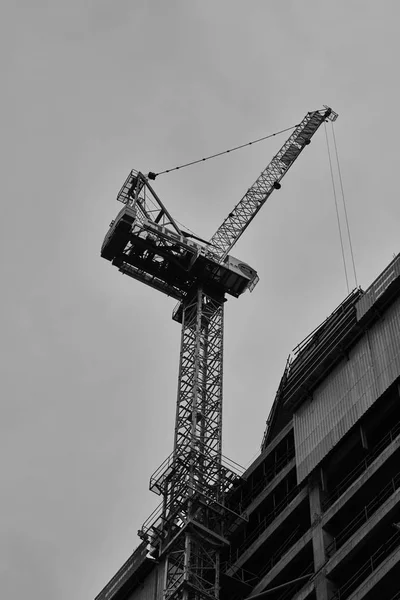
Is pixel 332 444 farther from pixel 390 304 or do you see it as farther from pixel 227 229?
pixel 227 229

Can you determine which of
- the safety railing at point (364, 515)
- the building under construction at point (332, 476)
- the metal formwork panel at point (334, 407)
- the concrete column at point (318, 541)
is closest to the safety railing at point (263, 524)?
the building under construction at point (332, 476)

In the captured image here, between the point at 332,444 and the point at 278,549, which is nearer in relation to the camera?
the point at 332,444

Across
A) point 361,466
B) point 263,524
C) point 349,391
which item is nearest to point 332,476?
point 361,466

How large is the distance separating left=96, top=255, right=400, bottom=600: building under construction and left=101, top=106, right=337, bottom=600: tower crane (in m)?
1.63

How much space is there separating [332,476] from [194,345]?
29687 mm

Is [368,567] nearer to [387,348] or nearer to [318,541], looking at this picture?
[318,541]

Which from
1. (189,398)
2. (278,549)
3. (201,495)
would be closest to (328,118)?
(189,398)

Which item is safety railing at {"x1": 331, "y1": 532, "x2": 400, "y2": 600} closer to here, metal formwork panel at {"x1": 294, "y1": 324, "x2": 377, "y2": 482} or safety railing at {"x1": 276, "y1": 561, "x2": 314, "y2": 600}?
safety railing at {"x1": 276, "y1": 561, "x2": 314, "y2": 600}

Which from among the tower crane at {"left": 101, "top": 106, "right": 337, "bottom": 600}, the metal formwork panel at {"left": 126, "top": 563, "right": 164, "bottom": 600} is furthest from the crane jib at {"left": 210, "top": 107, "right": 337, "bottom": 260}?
the metal formwork panel at {"left": 126, "top": 563, "right": 164, "bottom": 600}

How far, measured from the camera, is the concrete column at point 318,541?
55.9m

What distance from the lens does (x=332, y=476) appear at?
2400 inches

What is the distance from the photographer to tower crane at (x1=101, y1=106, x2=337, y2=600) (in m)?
71.0

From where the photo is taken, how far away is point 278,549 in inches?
2547

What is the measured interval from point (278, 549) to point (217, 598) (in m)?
5.22
